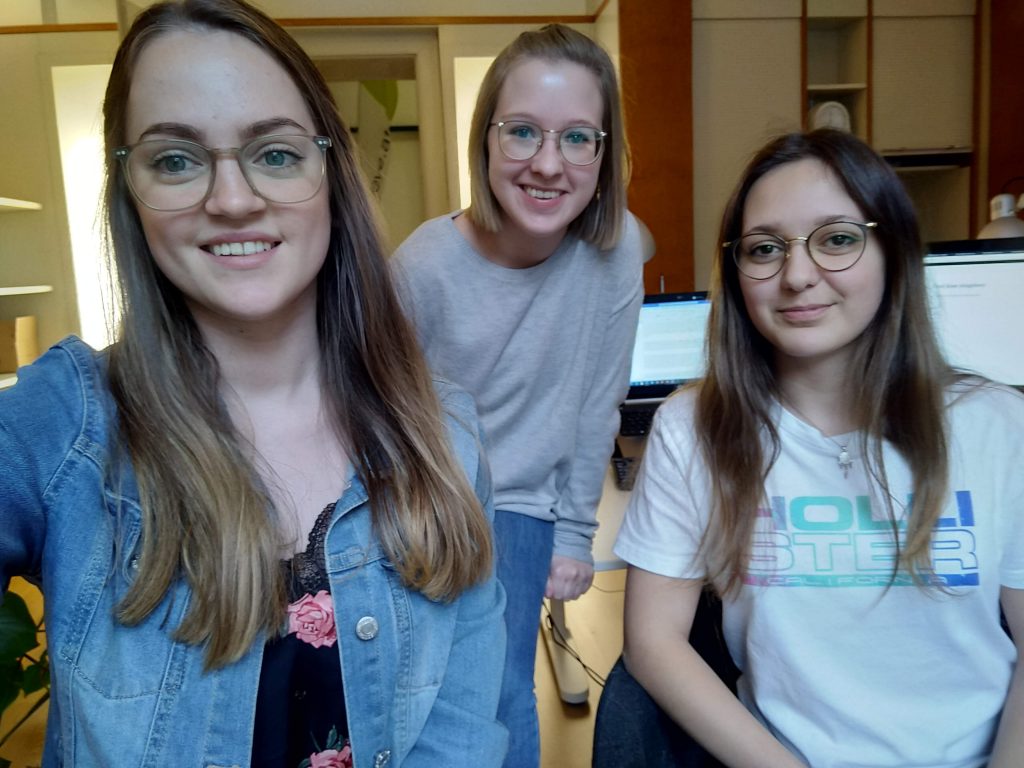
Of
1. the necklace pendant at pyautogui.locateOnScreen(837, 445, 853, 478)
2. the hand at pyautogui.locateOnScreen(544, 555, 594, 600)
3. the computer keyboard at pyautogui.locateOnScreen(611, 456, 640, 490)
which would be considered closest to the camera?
A: the necklace pendant at pyautogui.locateOnScreen(837, 445, 853, 478)

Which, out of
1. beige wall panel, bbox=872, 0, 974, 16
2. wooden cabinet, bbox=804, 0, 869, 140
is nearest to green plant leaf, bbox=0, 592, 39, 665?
wooden cabinet, bbox=804, 0, 869, 140

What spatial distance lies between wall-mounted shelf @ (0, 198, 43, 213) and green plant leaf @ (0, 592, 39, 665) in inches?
129

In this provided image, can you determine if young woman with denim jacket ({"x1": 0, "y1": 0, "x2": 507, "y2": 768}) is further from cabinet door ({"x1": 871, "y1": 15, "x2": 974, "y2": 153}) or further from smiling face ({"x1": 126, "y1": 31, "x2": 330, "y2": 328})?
cabinet door ({"x1": 871, "y1": 15, "x2": 974, "y2": 153})

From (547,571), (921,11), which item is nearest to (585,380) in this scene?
(547,571)

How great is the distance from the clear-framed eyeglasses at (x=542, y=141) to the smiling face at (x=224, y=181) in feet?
1.77

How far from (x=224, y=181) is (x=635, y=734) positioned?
2.80 feet

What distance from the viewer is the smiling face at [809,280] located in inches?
39.0

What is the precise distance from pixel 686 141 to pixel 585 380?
2.74 meters

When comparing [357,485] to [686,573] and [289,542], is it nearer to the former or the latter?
[289,542]

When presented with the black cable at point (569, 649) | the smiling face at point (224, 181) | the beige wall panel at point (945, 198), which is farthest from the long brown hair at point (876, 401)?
the beige wall panel at point (945, 198)

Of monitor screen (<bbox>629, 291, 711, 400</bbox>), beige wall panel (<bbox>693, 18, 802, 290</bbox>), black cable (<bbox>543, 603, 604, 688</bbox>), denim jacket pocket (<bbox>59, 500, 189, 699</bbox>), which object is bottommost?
black cable (<bbox>543, 603, 604, 688</bbox>)

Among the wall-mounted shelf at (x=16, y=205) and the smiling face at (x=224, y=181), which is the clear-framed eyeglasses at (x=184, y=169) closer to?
the smiling face at (x=224, y=181)

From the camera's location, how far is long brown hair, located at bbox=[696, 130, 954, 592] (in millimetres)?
988

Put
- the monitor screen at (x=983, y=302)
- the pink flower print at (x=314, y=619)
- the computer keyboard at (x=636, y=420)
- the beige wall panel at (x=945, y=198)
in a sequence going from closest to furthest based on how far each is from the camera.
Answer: the pink flower print at (x=314, y=619) → the monitor screen at (x=983, y=302) → the computer keyboard at (x=636, y=420) → the beige wall panel at (x=945, y=198)
